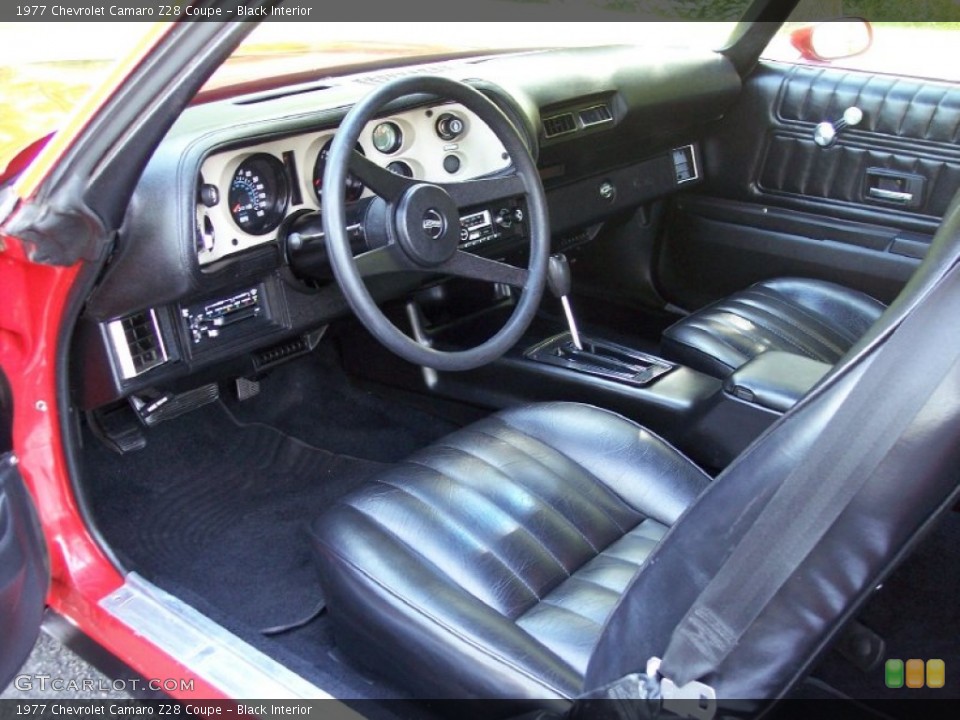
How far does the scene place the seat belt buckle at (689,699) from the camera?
40.4 inches

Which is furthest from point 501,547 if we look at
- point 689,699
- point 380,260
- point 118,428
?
point 118,428

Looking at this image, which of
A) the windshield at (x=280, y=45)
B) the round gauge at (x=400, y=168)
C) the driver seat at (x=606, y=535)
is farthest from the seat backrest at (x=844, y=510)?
the round gauge at (x=400, y=168)

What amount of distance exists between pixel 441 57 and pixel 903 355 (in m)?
2.13

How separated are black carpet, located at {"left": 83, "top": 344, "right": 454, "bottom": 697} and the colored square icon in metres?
0.94

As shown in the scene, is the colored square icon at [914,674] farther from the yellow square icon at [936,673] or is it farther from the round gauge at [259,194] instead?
the round gauge at [259,194]

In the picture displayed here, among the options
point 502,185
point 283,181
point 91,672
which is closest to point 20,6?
point 283,181

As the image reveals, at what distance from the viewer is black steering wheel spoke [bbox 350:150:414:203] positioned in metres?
1.78

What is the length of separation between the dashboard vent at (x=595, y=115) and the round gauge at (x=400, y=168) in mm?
715

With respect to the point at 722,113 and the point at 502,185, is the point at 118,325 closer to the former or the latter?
the point at 502,185

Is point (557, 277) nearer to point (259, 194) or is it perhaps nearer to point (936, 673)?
point (259, 194)

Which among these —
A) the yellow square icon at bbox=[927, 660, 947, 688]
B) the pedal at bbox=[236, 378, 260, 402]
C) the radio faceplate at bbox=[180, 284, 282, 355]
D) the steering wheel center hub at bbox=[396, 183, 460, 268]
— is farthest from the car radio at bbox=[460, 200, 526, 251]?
the yellow square icon at bbox=[927, 660, 947, 688]

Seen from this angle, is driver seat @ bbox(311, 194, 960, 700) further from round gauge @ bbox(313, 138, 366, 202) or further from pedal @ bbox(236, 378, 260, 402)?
pedal @ bbox(236, 378, 260, 402)

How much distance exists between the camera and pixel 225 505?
256cm

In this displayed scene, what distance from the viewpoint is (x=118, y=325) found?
1.81 meters
